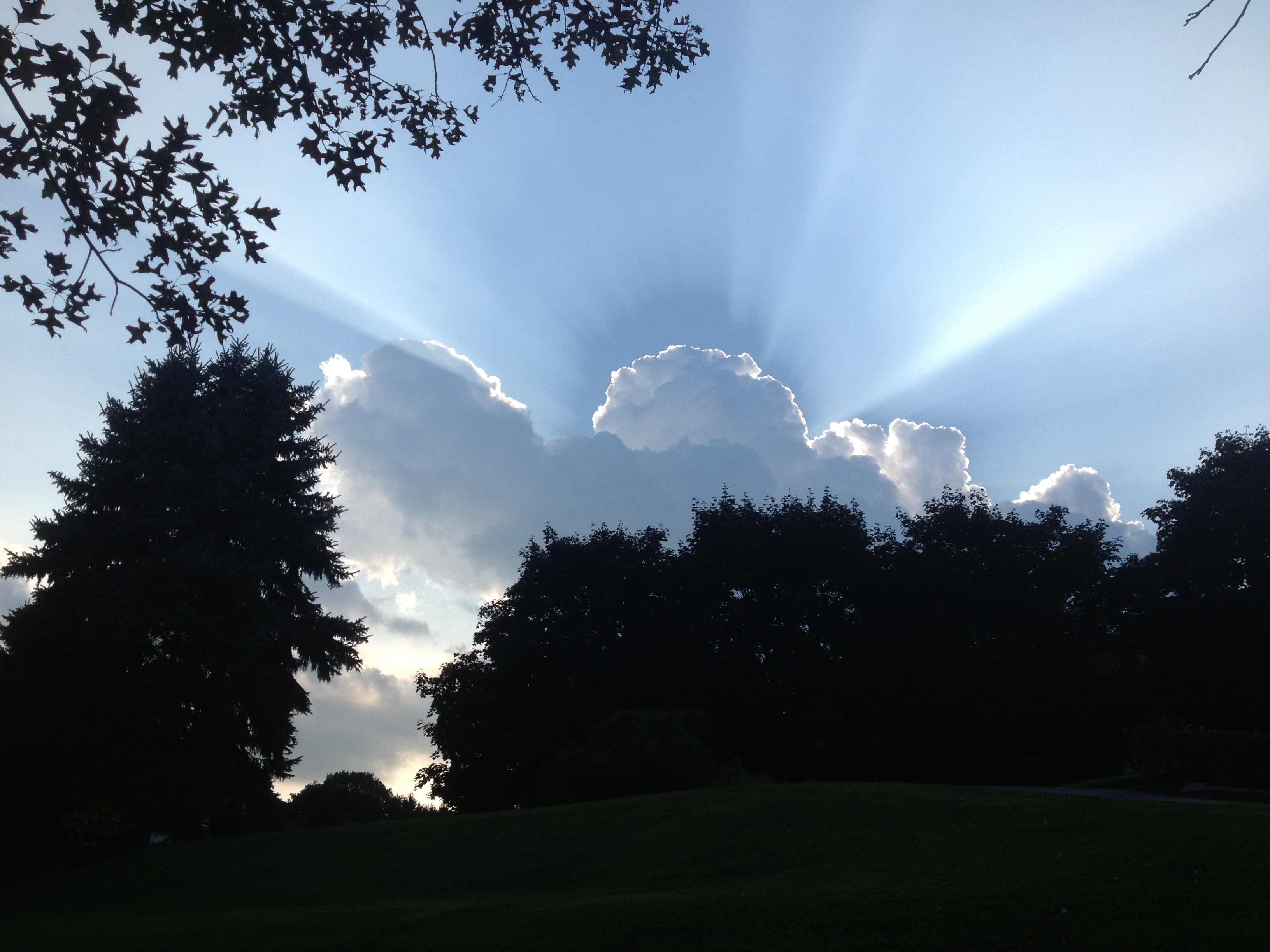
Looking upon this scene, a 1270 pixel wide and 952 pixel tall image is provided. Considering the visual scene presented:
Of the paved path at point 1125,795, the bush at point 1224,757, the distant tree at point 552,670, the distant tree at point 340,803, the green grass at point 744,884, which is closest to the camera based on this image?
the green grass at point 744,884

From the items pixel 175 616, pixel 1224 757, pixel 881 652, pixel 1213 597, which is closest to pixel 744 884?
pixel 1224 757

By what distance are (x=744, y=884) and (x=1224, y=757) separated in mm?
13131

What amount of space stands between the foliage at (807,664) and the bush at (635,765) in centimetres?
967

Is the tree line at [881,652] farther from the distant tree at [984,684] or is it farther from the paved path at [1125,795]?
the paved path at [1125,795]

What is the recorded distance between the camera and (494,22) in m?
10.2

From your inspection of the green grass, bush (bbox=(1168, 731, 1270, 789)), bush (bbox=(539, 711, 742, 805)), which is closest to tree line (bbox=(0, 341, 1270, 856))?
bush (bbox=(539, 711, 742, 805))

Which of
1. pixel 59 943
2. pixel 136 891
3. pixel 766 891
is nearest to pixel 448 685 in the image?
pixel 136 891

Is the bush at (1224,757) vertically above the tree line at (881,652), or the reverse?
the tree line at (881,652)

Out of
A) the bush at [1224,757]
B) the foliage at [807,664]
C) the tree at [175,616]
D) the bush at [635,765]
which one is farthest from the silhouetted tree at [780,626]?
the bush at [1224,757]

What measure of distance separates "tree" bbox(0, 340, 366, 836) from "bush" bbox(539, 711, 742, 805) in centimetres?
1130

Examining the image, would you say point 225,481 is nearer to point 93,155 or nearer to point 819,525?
point 93,155

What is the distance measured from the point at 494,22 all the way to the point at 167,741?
26.4m

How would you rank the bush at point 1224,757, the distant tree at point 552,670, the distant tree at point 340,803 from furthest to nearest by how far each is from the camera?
the distant tree at point 340,803 → the distant tree at point 552,670 → the bush at point 1224,757

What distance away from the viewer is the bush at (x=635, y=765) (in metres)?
25.5
